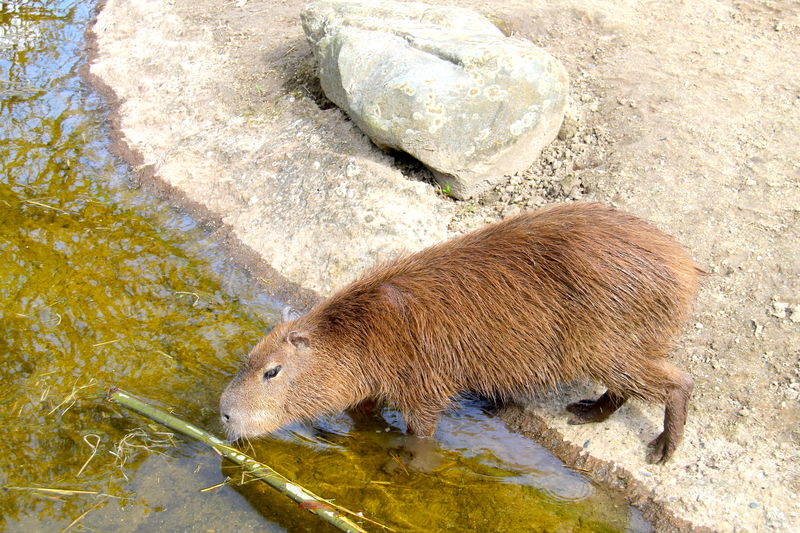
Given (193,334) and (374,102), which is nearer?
(193,334)

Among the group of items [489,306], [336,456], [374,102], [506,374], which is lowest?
[336,456]

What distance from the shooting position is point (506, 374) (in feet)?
11.6

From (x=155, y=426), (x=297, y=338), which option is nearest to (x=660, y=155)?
(x=297, y=338)

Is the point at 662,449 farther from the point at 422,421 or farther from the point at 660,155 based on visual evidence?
the point at 660,155

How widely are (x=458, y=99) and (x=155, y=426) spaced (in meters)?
2.87

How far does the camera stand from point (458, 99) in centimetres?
494

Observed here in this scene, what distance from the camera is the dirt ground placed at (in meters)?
3.39

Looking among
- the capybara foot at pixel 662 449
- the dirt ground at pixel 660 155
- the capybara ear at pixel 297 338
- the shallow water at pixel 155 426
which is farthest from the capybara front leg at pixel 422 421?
the capybara foot at pixel 662 449

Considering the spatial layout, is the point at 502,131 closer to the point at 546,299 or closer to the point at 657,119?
the point at 657,119

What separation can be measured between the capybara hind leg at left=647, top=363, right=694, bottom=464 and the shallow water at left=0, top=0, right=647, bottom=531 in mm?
374

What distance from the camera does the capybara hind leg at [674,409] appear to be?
332 centimetres

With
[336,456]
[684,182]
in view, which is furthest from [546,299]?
[684,182]

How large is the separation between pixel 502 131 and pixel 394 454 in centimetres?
244

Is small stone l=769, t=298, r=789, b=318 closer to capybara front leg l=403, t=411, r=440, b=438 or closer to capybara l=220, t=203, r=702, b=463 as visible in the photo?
capybara l=220, t=203, r=702, b=463
